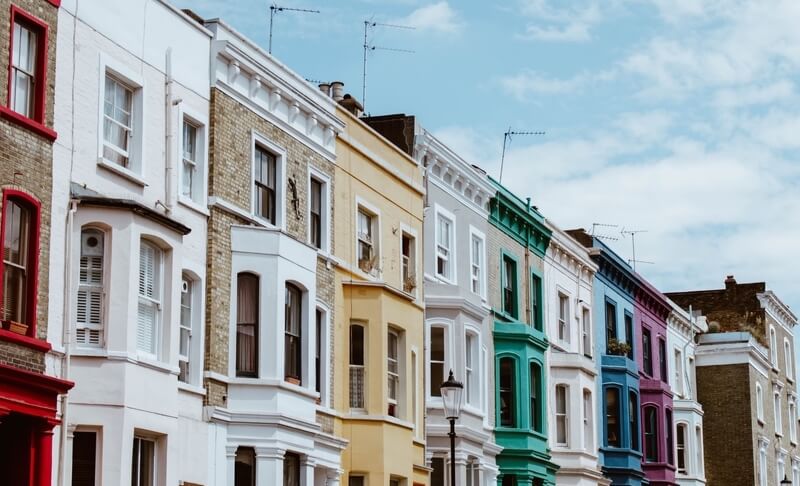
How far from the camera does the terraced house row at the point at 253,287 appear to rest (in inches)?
1017

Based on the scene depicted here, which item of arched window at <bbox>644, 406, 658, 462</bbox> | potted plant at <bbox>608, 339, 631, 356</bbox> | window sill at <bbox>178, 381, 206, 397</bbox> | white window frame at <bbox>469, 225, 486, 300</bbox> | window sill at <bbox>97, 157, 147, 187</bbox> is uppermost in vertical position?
white window frame at <bbox>469, 225, 486, 300</bbox>

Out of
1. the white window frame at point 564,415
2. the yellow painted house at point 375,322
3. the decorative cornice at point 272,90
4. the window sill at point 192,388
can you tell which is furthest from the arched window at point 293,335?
the white window frame at point 564,415

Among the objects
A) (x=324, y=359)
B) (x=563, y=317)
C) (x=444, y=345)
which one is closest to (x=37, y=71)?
(x=324, y=359)

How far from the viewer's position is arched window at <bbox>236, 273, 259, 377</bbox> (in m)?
31.9

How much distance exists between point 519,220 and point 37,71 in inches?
966

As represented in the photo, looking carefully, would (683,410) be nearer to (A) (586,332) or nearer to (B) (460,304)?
(A) (586,332)

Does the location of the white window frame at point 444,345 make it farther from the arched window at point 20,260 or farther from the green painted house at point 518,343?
the arched window at point 20,260

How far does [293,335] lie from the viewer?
110ft

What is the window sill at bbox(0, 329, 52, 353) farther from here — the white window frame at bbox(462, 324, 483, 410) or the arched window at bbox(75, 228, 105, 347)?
the white window frame at bbox(462, 324, 483, 410)

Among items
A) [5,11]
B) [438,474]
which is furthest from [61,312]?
[438,474]

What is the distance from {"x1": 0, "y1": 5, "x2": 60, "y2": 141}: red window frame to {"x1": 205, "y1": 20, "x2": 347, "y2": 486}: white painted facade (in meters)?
5.97

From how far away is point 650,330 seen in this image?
61156mm

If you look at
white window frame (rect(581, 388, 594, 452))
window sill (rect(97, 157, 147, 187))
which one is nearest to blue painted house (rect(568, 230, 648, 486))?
white window frame (rect(581, 388, 594, 452))

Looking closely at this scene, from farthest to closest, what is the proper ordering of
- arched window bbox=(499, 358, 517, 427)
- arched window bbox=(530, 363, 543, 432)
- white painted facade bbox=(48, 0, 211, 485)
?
arched window bbox=(530, 363, 543, 432) < arched window bbox=(499, 358, 517, 427) < white painted facade bbox=(48, 0, 211, 485)
